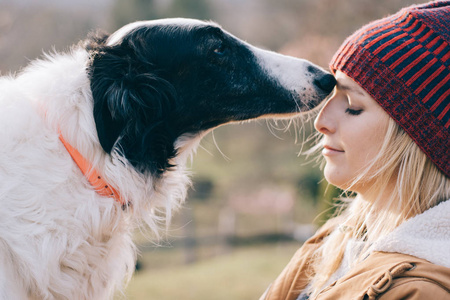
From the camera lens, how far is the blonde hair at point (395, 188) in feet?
5.74

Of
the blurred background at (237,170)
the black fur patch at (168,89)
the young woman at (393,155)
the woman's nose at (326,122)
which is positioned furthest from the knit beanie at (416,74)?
the blurred background at (237,170)

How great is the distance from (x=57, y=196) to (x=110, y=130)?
1.28ft

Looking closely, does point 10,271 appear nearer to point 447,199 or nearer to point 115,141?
point 115,141

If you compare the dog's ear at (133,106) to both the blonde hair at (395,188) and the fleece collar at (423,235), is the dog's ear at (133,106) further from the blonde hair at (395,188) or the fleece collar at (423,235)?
the fleece collar at (423,235)

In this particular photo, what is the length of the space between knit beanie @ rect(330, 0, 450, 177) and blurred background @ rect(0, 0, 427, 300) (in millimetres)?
1623

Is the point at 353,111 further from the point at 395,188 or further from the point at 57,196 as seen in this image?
the point at 57,196

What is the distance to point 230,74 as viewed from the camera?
247cm

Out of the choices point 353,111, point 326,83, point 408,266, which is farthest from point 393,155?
point 326,83

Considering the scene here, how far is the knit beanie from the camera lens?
1670 millimetres

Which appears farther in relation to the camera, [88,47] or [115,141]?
[88,47]

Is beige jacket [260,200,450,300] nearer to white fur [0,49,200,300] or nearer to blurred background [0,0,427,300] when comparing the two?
white fur [0,49,200,300]

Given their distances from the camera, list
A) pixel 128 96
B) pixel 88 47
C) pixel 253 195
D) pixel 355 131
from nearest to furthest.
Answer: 1. pixel 355 131
2. pixel 128 96
3. pixel 88 47
4. pixel 253 195

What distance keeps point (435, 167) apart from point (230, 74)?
117 cm

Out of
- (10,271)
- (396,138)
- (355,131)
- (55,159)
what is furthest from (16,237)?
(396,138)
